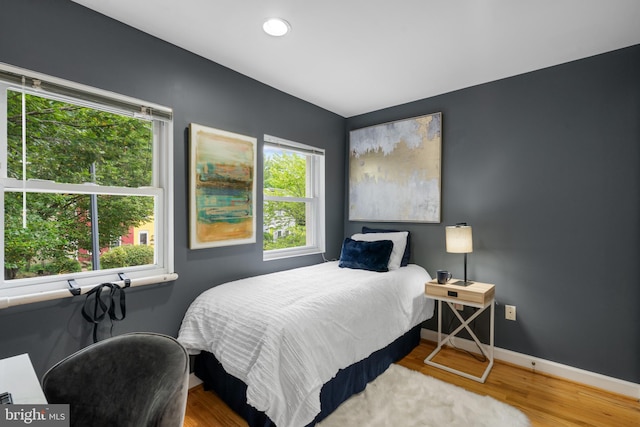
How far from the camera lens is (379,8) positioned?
1823mm

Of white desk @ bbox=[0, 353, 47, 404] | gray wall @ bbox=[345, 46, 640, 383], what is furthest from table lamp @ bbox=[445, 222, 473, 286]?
white desk @ bbox=[0, 353, 47, 404]

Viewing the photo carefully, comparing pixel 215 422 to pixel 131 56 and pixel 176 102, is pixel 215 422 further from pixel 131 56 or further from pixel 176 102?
pixel 131 56

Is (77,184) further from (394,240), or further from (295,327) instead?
(394,240)

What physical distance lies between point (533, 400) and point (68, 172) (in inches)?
135

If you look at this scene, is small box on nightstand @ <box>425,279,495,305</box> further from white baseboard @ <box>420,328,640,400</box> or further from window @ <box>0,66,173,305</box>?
window @ <box>0,66,173,305</box>

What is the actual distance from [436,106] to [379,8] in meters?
1.58

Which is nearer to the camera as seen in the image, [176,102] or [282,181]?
[176,102]

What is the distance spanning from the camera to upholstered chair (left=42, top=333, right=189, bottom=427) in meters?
1.05

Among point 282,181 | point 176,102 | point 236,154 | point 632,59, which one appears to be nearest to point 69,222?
point 176,102

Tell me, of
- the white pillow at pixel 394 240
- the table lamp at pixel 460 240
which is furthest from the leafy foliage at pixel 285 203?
the table lamp at pixel 460 240

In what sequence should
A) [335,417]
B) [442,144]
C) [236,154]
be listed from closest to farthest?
[335,417]
[236,154]
[442,144]

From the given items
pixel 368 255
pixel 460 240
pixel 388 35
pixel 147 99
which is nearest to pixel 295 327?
pixel 368 255

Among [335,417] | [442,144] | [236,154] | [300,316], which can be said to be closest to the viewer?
[300,316]

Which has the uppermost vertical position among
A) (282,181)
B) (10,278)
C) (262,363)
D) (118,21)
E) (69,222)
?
(118,21)
